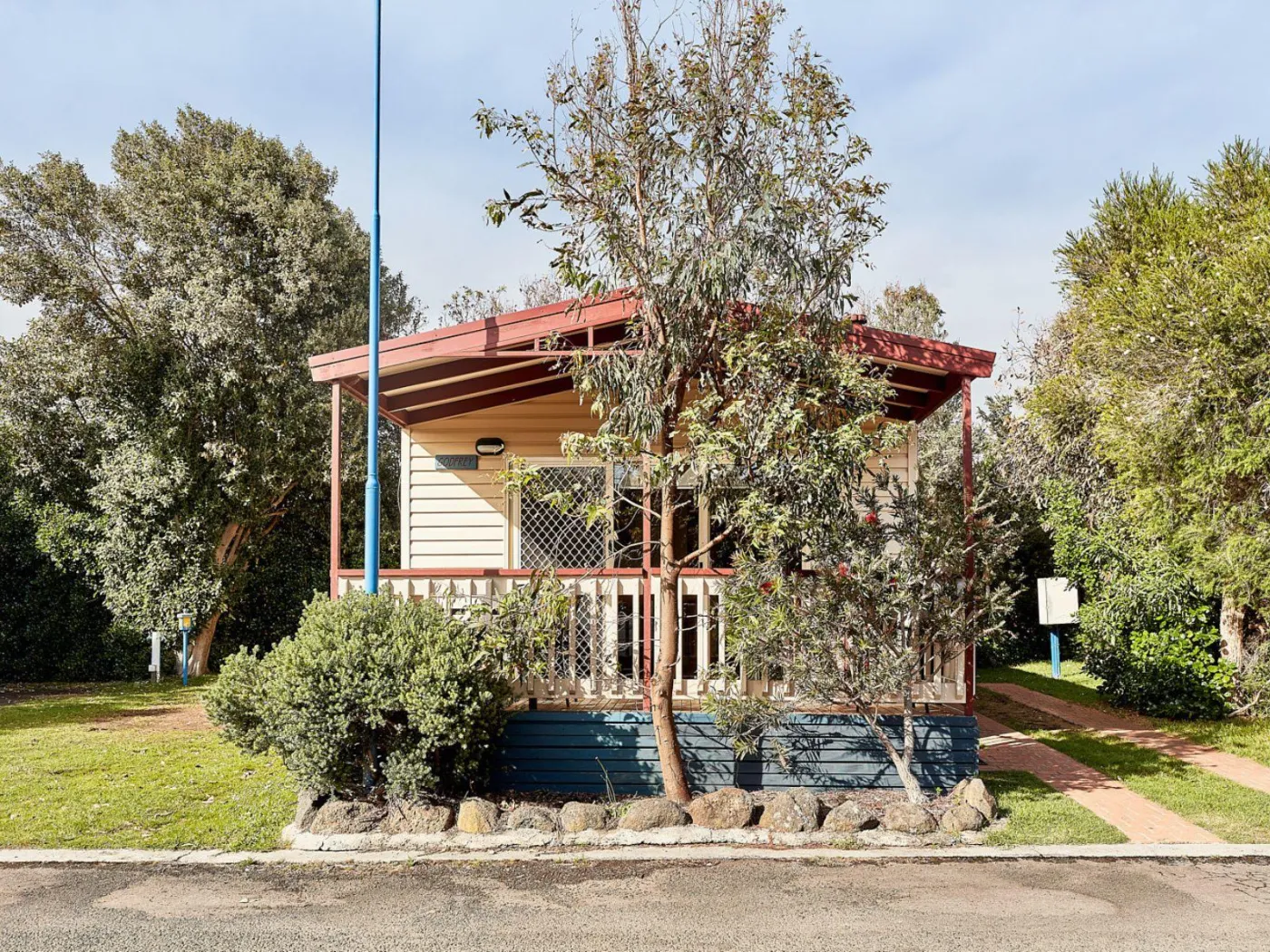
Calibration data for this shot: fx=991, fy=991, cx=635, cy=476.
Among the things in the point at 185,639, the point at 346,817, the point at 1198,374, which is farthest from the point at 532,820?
the point at 185,639

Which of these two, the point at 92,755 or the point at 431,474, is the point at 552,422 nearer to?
the point at 431,474

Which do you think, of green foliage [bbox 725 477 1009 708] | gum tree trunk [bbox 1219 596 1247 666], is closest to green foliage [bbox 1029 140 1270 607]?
gum tree trunk [bbox 1219 596 1247 666]

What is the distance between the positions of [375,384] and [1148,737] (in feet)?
27.2

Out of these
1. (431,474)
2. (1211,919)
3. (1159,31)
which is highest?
(1159,31)

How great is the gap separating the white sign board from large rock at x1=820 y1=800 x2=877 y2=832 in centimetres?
894

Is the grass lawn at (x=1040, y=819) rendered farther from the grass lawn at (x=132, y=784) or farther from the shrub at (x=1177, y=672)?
the grass lawn at (x=132, y=784)

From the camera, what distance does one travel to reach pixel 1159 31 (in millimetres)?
9977

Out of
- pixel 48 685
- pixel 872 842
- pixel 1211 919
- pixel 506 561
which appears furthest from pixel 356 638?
pixel 48 685

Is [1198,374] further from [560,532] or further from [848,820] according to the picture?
[560,532]

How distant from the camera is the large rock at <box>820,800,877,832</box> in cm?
620

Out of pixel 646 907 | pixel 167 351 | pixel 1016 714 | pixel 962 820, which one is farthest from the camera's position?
pixel 167 351

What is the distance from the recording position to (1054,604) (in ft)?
49.5

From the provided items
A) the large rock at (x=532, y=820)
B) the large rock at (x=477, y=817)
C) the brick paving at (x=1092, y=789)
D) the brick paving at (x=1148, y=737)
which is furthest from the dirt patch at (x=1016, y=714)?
the large rock at (x=477, y=817)

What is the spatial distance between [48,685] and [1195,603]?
16527 mm
